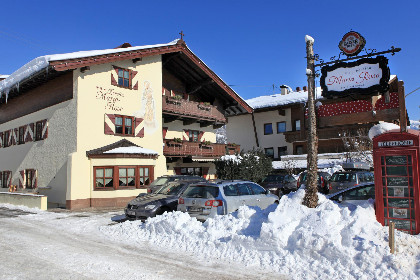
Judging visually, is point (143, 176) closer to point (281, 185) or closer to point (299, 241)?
point (281, 185)

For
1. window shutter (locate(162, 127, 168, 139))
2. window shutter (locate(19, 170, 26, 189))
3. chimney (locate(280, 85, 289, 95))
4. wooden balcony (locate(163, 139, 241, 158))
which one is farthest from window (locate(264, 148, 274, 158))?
window shutter (locate(19, 170, 26, 189))

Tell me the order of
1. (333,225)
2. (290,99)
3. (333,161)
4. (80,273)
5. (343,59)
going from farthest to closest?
(290,99), (333,161), (343,59), (333,225), (80,273)

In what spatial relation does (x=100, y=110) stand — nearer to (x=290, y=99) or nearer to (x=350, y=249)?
(x=350, y=249)

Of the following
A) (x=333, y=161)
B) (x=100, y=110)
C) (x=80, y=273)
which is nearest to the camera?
(x=80, y=273)

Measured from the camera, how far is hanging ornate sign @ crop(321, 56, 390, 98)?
9.17 metres

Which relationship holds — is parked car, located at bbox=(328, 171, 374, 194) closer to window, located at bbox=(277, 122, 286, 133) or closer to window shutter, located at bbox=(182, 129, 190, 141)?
window shutter, located at bbox=(182, 129, 190, 141)

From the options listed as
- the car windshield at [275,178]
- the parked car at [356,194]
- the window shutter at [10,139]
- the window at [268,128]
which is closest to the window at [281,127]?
the window at [268,128]

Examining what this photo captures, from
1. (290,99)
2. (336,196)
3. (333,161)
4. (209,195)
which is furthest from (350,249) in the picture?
(290,99)

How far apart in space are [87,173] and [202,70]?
439 inches

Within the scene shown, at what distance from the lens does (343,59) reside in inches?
386

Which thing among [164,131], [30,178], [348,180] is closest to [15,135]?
[30,178]

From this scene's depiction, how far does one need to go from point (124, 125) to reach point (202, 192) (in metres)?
11.5

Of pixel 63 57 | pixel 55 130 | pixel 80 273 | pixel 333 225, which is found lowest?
pixel 80 273

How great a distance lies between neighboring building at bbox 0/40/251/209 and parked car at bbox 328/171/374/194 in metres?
10.1
